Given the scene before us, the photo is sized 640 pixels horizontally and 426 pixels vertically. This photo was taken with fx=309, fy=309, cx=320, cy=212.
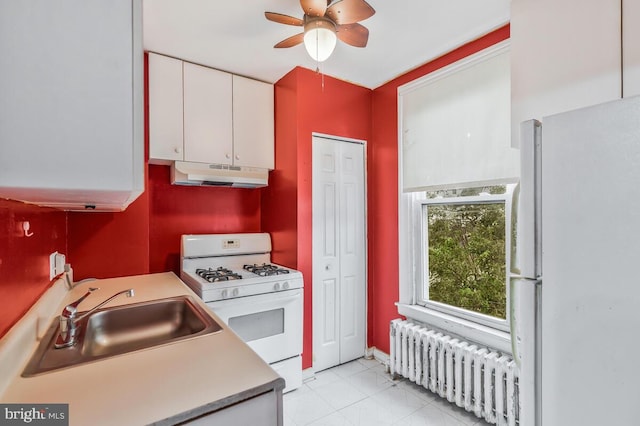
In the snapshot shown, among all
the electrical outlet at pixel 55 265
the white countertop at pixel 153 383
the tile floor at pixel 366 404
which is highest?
the electrical outlet at pixel 55 265

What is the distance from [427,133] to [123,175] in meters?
2.22

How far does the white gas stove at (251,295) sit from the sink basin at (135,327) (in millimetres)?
345

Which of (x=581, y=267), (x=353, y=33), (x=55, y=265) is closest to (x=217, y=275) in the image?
(x=55, y=265)

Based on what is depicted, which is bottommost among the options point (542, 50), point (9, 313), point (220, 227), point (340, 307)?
point (340, 307)

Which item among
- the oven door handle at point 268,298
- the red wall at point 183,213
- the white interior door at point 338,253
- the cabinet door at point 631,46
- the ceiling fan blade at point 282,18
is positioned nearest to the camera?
the cabinet door at point 631,46

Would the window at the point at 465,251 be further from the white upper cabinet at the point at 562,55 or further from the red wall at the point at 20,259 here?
the red wall at the point at 20,259

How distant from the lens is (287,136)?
8.63 ft

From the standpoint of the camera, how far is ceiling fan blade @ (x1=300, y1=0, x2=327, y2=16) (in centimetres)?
156

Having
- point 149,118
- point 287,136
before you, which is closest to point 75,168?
point 149,118

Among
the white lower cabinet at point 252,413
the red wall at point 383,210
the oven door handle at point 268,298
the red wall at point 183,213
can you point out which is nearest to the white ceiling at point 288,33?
the red wall at point 383,210

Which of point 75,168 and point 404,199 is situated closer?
point 75,168

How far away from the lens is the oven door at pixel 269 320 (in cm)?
209

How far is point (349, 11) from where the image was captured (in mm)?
1604

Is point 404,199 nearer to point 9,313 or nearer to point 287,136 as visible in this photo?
point 287,136
